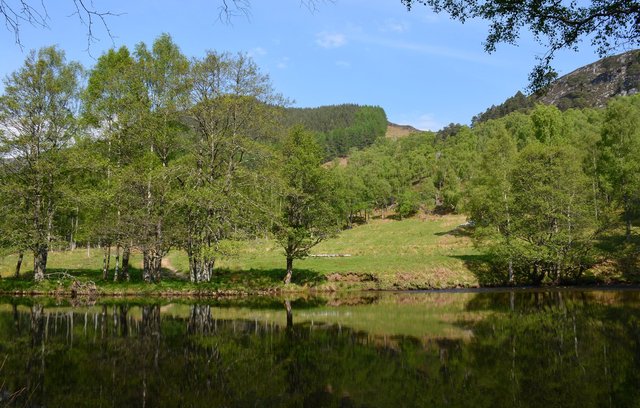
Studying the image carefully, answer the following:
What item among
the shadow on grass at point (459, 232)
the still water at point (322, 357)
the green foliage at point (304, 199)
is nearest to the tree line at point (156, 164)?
the green foliage at point (304, 199)

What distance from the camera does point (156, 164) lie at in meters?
39.3

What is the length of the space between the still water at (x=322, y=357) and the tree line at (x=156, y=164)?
34.4 ft

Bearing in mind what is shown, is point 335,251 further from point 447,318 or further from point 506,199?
point 447,318

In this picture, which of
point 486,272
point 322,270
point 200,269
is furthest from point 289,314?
point 486,272

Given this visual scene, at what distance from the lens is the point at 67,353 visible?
15992 millimetres

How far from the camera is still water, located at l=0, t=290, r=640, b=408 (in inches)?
438

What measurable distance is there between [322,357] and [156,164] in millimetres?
28914

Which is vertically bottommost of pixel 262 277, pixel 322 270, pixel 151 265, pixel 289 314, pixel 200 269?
pixel 289 314

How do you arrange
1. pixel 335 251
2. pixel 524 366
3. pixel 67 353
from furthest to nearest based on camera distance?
pixel 335 251 → pixel 67 353 → pixel 524 366

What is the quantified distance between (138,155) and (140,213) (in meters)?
6.98

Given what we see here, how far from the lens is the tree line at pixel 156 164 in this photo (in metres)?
36.8

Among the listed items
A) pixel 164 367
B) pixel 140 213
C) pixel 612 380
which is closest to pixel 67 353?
pixel 164 367

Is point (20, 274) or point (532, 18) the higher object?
point (532, 18)

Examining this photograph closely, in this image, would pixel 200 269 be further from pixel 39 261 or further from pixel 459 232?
pixel 459 232
